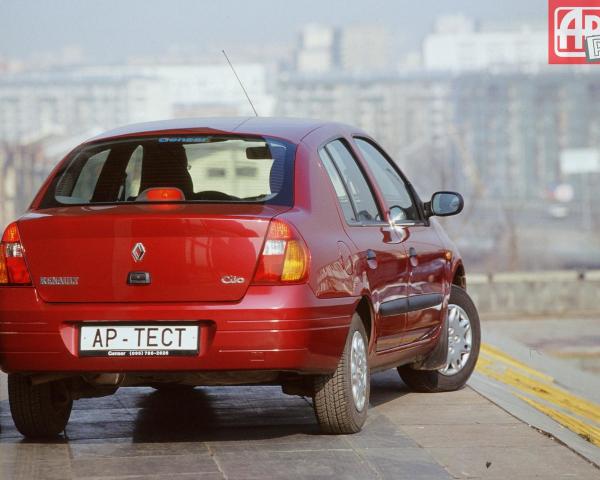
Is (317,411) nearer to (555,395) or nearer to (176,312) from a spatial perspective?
(176,312)

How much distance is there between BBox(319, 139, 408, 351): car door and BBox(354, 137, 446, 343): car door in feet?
0.43

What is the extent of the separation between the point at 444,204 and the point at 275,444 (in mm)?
2167

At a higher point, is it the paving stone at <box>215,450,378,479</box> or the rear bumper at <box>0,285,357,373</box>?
the rear bumper at <box>0,285,357,373</box>

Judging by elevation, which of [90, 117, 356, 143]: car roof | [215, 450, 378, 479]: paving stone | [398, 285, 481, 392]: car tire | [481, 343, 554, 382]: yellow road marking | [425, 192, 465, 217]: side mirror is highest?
[90, 117, 356, 143]: car roof

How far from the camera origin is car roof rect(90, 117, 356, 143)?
6.43 m

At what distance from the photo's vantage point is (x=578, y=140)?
180625 millimetres

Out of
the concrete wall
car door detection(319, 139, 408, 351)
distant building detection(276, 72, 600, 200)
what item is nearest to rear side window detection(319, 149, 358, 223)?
car door detection(319, 139, 408, 351)

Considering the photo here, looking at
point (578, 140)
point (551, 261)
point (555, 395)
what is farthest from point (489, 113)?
point (555, 395)

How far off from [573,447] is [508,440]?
31 centimetres

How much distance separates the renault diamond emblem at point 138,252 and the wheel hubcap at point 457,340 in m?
2.79

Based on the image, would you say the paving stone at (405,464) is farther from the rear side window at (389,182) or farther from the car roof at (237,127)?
the rear side window at (389,182)

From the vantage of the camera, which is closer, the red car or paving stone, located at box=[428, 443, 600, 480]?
paving stone, located at box=[428, 443, 600, 480]

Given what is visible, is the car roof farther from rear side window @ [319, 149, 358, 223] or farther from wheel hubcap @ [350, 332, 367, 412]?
wheel hubcap @ [350, 332, 367, 412]

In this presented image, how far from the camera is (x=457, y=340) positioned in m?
8.21
